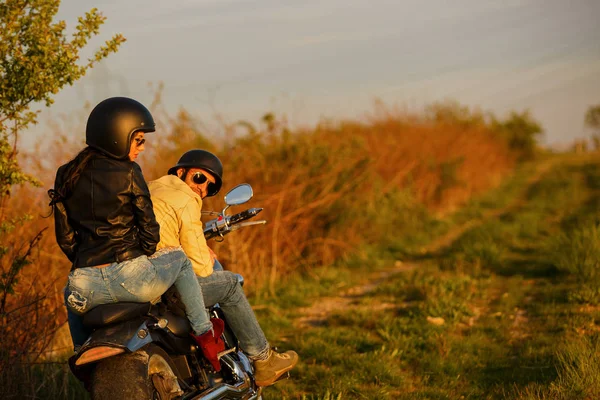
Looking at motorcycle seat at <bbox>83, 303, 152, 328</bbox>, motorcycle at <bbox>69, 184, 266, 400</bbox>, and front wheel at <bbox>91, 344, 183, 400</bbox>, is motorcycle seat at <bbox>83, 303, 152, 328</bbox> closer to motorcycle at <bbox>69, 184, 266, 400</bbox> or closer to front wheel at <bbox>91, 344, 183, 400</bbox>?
motorcycle at <bbox>69, 184, 266, 400</bbox>

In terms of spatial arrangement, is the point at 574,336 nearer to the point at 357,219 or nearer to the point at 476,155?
the point at 357,219

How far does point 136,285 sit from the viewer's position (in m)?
3.42

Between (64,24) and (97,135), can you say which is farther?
(64,24)

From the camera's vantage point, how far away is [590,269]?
7859mm

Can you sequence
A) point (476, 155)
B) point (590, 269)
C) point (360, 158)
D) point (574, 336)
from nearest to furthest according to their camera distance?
point (574, 336)
point (590, 269)
point (360, 158)
point (476, 155)

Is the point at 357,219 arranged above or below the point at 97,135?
below

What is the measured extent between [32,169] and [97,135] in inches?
164

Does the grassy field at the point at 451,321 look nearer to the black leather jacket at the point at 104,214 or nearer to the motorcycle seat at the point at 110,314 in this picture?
the motorcycle seat at the point at 110,314

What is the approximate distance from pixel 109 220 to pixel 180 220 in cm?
53

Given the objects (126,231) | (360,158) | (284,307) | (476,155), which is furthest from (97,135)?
(476,155)

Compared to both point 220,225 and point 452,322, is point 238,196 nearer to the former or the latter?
point 220,225

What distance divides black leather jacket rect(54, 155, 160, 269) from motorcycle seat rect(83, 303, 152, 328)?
0.78 ft

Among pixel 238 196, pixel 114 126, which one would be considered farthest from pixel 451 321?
pixel 114 126

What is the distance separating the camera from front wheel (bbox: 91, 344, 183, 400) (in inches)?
127
